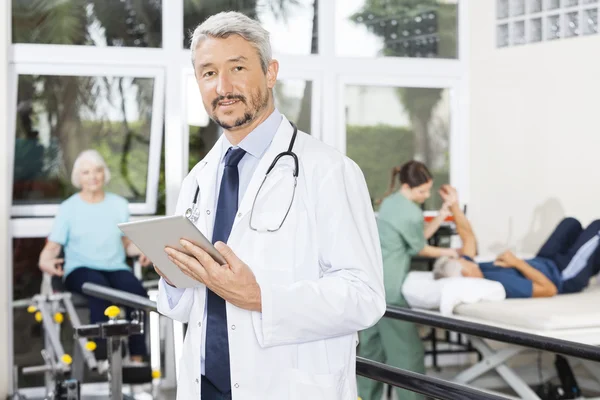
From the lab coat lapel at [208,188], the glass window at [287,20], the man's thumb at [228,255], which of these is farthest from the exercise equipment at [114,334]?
the glass window at [287,20]

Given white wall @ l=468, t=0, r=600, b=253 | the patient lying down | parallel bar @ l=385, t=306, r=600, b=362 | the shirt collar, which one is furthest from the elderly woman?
the shirt collar

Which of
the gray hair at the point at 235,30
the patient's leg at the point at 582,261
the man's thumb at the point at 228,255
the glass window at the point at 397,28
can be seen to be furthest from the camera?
the glass window at the point at 397,28

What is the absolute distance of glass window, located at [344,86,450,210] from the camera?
606cm

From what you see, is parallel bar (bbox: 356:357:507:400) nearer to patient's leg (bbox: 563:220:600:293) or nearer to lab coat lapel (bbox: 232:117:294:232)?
lab coat lapel (bbox: 232:117:294:232)

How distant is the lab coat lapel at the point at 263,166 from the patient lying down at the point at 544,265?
3371 millimetres

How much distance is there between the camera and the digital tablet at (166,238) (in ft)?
4.38

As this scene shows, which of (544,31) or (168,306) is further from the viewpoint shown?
(544,31)

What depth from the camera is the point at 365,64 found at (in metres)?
6.00

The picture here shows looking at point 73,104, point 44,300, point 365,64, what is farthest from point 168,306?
point 365,64

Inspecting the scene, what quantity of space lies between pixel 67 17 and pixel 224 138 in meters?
4.19

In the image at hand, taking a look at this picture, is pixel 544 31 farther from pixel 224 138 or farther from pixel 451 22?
pixel 224 138

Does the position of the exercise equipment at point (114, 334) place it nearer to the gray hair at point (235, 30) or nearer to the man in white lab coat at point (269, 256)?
the man in white lab coat at point (269, 256)

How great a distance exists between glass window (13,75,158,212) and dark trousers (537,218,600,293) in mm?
2492

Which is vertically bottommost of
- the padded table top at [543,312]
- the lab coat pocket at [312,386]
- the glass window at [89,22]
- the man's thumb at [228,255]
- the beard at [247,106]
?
the padded table top at [543,312]
